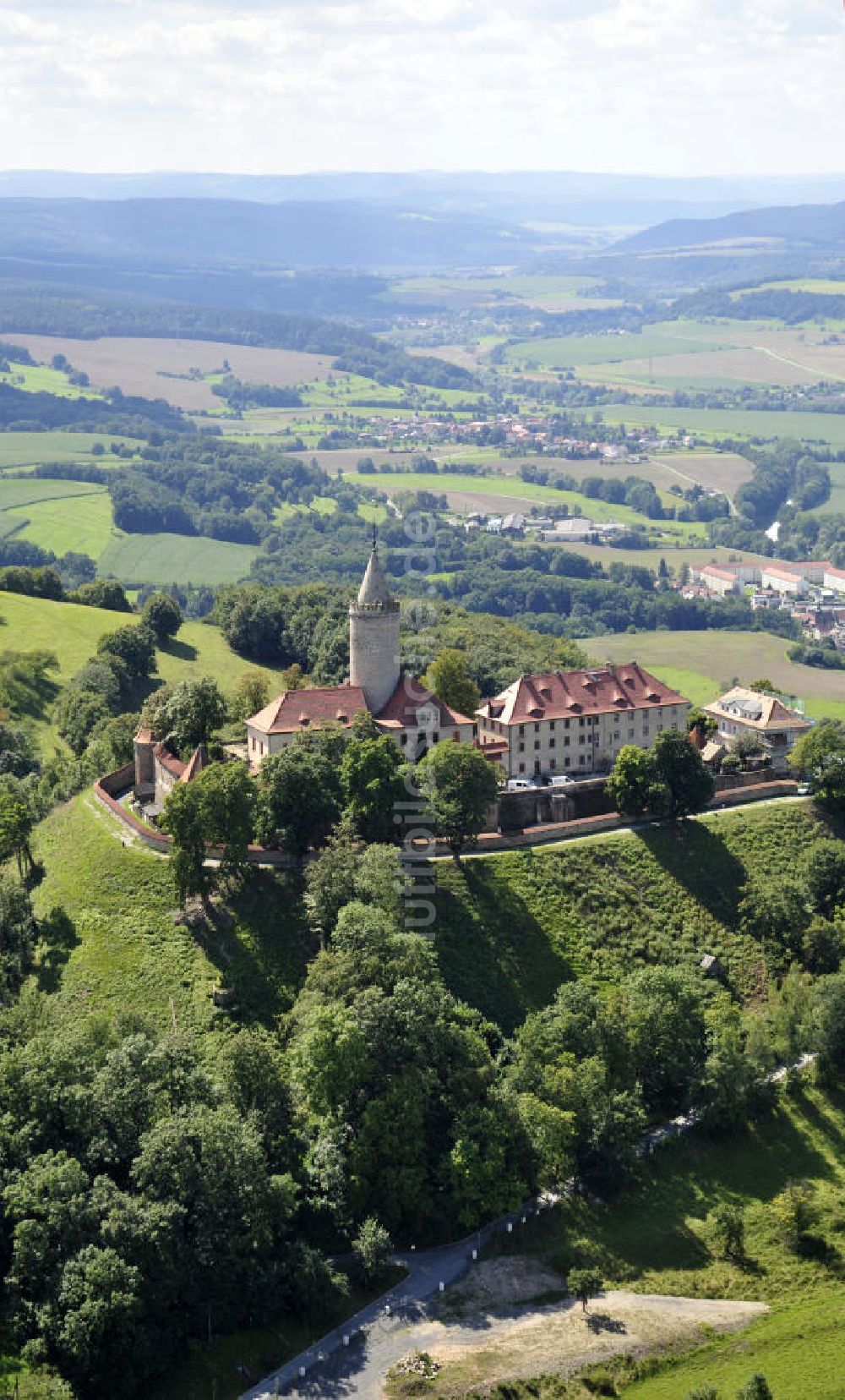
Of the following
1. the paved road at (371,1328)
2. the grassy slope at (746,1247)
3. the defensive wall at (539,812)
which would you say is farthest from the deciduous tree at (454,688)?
the paved road at (371,1328)

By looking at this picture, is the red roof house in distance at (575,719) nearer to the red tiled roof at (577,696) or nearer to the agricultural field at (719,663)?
the red tiled roof at (577,696)

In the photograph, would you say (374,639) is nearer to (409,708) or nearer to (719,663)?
(409,708)

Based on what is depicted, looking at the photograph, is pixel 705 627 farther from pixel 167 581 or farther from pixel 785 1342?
pixel 785 1342

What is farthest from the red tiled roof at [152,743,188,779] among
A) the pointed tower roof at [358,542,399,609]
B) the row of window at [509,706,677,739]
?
the row of window at [509,706,677,739]

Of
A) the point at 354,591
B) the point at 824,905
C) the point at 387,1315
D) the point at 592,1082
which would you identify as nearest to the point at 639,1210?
the point at 592,1082

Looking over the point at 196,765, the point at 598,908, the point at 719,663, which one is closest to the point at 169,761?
the point at 196,765

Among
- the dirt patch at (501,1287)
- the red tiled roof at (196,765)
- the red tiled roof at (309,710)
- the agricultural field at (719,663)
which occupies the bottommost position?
the agricultural field at (719,663)
